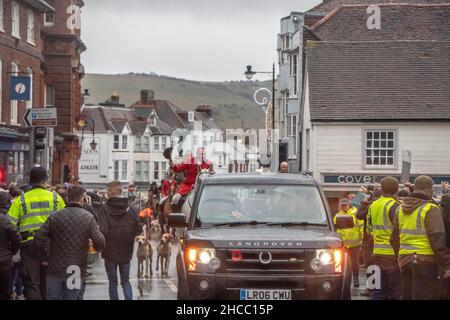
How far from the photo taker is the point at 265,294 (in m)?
11.1

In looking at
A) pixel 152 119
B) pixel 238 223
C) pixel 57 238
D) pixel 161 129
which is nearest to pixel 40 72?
pixel 238 223

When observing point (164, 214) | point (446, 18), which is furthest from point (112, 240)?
point (446, 18)

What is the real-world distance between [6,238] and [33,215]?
0.95 m

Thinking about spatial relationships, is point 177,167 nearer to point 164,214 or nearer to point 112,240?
point 164,214

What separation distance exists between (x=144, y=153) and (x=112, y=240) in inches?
3579

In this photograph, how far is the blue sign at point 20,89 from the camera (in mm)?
31844

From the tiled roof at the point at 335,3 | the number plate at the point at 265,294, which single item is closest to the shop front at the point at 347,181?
the tiled roof at the point at 335,3

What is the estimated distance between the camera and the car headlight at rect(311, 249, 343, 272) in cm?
1124

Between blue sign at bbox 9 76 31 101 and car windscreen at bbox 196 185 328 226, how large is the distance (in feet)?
67.0

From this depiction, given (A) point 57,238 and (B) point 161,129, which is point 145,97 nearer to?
(B) point 161,129

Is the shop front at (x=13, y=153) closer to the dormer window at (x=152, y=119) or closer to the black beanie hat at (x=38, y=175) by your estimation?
the black beanie hat at (x=38, y=175)

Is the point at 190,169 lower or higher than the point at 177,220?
higher

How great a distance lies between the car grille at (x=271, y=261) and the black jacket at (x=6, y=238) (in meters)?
2.78

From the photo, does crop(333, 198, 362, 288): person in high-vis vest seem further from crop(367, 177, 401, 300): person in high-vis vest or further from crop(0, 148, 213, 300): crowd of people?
crop(0, 148, 213, 300): crowd of people
